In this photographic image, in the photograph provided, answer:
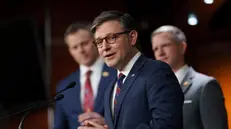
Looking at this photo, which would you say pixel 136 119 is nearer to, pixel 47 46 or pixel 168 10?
pixel 168 10

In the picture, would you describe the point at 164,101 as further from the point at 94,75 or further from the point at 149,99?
the point at 94,75

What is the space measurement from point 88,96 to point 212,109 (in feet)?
2.28

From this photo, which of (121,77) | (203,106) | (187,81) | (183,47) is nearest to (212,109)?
(203,106)

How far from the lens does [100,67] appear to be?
259 cm

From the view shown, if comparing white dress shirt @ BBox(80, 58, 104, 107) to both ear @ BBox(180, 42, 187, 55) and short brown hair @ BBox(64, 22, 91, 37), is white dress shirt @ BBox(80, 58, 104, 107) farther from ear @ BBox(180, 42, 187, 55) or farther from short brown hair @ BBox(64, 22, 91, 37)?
ear @ BBox(180, 42, 187, 55)

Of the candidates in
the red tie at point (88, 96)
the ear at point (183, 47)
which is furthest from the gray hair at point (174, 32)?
the red tie at point (88, 96)

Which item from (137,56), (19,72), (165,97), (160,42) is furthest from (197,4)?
(19,72)

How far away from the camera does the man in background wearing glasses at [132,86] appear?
1648 mm

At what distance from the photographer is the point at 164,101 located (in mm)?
1645

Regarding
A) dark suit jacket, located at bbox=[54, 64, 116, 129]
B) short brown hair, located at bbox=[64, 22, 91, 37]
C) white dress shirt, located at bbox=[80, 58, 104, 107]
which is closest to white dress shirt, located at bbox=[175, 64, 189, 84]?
dark suit jacket, located at bbox=[54, 64, 116, 129]

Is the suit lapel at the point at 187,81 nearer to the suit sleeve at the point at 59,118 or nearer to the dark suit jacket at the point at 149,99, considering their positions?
the dark suit jacket at the point at 149,99

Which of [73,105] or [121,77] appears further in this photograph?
[73,105]

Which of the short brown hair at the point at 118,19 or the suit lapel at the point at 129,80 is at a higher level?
the short brown hair at the point at 118,19

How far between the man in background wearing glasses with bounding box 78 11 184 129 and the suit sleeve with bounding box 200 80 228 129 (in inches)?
21.0
